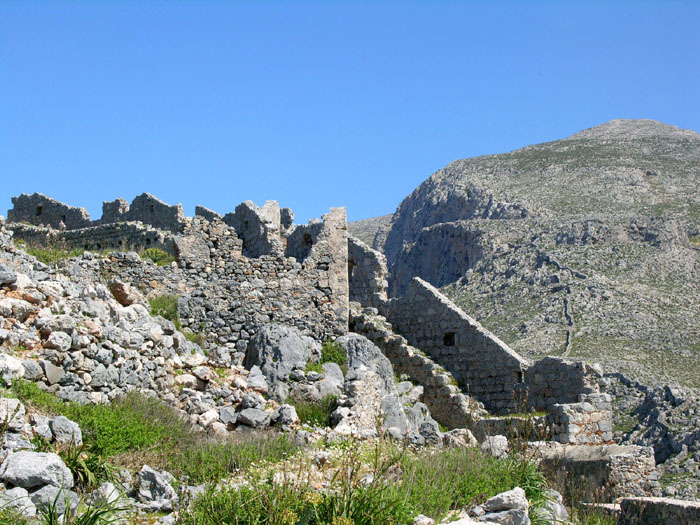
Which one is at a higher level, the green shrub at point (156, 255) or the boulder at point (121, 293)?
the green shrub at point (156, 255)

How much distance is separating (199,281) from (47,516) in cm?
940

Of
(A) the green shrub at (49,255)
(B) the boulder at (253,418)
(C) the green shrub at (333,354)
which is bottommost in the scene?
(B) the boulder at (253,418)

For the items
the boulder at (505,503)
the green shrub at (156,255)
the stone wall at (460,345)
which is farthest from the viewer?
the green shrub at (156,255)

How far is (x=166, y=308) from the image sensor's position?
15547 millimetres

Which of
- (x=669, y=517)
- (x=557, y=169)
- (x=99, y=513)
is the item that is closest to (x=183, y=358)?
(x=99, y=513)

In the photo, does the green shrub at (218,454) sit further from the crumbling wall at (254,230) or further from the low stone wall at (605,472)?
the crumbling wall at (254,230)

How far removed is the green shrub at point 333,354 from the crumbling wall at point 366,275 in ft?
13.2

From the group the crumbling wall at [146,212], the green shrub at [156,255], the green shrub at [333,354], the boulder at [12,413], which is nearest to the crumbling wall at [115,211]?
the crumbling wall at [146,212]

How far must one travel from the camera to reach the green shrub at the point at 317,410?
1316 centimetres

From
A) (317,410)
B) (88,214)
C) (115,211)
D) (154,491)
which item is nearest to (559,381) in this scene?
(317,410)

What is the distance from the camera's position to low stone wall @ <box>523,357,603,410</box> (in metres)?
15.8

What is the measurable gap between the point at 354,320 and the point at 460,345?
95.6 inches

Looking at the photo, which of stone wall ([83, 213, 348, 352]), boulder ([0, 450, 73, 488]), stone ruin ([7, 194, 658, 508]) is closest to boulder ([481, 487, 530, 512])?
boulder ([0, 450, 73, 488])

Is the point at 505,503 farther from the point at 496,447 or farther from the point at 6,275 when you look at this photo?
the point at 6,275
